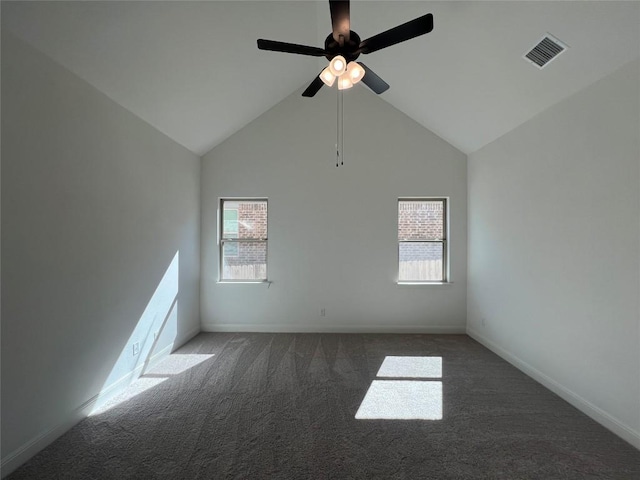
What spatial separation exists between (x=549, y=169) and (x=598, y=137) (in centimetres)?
51

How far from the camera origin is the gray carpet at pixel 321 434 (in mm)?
1734

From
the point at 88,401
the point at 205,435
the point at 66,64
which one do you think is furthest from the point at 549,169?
the point at 88,401

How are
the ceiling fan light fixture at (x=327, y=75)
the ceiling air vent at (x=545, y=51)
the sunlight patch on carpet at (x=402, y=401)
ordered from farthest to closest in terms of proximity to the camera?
1. the sunlight patch on carpet at (x=402, y=401)
2. the ceiling air vent at (x=545, y=51)
3. the ceiling fan light fixture at (x=327, y=75)

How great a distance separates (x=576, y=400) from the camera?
2.38 metres

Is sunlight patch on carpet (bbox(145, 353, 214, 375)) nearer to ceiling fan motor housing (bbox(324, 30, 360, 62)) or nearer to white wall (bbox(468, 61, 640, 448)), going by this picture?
ceiling fan motor housing (bbox(324, 30, 360, 62))

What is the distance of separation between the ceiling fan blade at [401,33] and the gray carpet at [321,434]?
2.64 m

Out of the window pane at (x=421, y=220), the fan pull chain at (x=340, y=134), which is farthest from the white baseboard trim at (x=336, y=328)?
the fan pull chain at (x=340, y=134)

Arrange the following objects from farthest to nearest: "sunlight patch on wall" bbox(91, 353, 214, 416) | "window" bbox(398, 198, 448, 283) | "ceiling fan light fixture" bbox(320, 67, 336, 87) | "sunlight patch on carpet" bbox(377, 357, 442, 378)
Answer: "window" bbox(398, 198, 448, 283), "sunlight patch on carpet" bbox(377, 357, 442, 378), "sunlight patch on wall" bbox(91, 353, 214, 416), "ceiling fan light fixture" bbox(320, 67, 336, 87)

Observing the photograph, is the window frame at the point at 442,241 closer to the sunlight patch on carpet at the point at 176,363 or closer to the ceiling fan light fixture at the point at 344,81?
the ceiling fan light fixture at the point at 344,81

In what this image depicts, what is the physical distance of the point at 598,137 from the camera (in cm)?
221

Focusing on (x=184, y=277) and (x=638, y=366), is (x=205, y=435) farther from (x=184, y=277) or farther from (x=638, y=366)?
(x=638, y=366)

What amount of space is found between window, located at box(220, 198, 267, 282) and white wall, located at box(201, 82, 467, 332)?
0.17 meters

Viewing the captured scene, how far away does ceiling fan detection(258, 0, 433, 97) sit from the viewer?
1.58 meters

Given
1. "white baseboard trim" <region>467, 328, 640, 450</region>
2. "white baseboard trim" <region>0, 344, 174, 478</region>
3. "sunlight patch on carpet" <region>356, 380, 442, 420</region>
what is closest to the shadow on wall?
"white baseboard trim" <region>0, 344, 174, 478</region>
